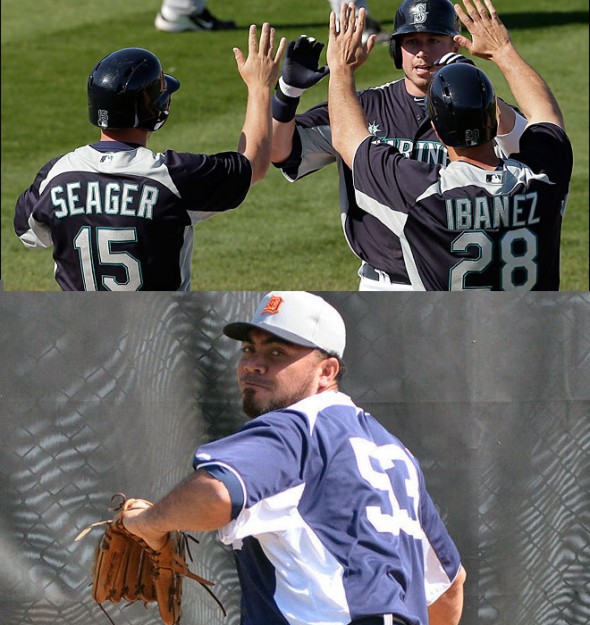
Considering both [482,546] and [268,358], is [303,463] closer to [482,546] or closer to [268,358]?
[268,358]

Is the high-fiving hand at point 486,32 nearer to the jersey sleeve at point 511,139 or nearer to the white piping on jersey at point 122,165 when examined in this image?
the jersey sleeve at point 511,139

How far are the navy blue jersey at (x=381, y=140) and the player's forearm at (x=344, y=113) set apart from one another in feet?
1.64

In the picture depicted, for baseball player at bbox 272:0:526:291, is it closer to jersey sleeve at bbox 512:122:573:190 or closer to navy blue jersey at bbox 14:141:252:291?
jersey sleeve at bbox 512:122:573:190

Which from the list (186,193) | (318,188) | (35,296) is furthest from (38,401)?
(318,188)

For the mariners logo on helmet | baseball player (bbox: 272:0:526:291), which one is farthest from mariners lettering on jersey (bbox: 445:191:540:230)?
the mariners logo on helmet

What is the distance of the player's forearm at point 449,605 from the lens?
148 inches

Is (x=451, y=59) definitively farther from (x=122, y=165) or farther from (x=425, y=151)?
(x=122, y=165)

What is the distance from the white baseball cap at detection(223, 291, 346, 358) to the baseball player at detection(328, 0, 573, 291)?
80cm

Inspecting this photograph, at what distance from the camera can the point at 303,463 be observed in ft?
10.6

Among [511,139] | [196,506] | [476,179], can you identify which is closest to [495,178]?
[476,179]

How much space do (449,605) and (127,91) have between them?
204 cm

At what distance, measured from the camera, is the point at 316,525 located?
3244 millimetres

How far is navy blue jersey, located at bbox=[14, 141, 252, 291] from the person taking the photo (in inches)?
173

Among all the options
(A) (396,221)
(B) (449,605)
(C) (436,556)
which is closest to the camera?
(C) (436,556)
